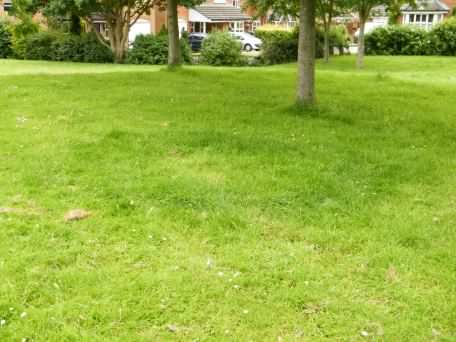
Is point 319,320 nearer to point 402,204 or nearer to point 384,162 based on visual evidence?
point 402,204

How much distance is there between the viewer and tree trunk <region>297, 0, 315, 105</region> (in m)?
8.88

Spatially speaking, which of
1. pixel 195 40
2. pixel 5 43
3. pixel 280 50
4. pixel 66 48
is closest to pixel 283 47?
pixel 280 50

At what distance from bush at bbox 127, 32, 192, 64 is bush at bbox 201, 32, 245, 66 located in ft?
3.11

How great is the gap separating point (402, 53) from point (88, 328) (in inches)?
1247

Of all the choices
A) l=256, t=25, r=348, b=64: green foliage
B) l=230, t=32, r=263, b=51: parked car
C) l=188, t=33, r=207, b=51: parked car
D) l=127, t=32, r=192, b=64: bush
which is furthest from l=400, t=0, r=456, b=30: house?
l=127, t=32, r=192, b=64: bush

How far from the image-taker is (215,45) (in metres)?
25.1

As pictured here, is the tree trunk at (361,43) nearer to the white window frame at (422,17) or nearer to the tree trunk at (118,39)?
the tree trunk at (118,39)

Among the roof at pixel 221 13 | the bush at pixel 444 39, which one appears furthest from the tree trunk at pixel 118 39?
the roof at pixel 221 13

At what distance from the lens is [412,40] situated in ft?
104

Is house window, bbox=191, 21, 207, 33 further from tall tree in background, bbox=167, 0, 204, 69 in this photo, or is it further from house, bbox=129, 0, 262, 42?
tall tree in background, bbox=167, 0, 204, 69

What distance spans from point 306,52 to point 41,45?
20.9m

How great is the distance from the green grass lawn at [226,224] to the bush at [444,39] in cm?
2399

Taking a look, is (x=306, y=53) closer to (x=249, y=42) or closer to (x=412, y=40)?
(x=412, y=40)

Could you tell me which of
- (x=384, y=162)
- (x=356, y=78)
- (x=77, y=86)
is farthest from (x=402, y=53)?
(x=384, y=162)
